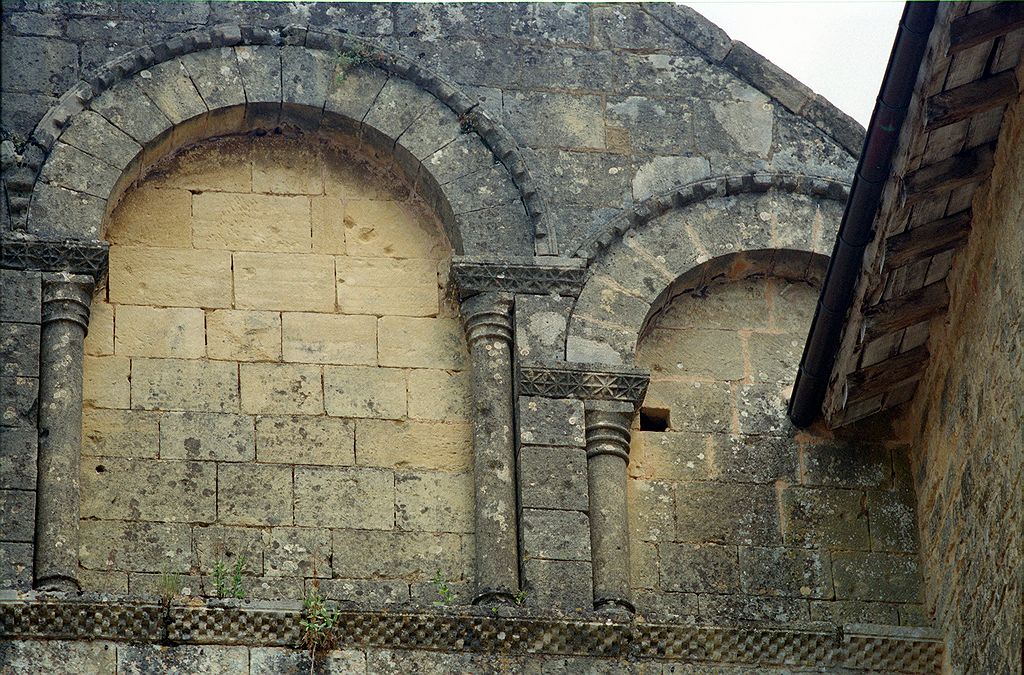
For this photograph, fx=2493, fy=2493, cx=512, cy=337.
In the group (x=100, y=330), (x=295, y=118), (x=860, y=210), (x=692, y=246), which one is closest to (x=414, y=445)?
(x=100, y=330)

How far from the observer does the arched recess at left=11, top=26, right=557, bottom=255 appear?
13500 millimetres

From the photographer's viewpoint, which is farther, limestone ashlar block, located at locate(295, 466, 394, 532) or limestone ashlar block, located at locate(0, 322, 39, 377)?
limestone ashlar block, located at locate(295, 466, 394, 532)

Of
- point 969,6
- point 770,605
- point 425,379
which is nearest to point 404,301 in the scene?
point 425,379

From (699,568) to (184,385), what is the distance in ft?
9.44

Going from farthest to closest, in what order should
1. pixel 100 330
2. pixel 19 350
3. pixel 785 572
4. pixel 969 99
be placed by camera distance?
pixel 100 330
pixel 785 572
pixel 19 350
pixel 969 99

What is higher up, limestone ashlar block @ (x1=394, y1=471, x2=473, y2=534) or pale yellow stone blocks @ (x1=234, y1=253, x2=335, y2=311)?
pale yellow stone blocks @ (x1=234, y1=253, x2=335, y2=311)

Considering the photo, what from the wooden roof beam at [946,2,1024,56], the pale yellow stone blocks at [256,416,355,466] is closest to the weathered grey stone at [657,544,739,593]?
the pale yellow stone blocks at [256,416,355,466]

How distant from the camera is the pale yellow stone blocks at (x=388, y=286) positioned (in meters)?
13.6

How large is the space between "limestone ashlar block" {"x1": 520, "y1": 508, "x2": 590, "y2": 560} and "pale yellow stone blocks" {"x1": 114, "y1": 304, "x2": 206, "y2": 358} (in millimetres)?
2047

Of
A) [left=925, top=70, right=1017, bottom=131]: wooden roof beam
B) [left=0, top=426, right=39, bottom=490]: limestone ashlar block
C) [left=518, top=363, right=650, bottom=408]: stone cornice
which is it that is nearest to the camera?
[left=925, top=70, right=1017, bottom=131]: wooden roof beam

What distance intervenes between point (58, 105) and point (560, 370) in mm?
3100

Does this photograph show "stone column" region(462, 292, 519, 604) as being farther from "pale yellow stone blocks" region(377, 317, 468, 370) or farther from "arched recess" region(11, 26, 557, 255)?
"arched recess" region(11, 26, 557, 255)

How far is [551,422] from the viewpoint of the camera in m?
13.0

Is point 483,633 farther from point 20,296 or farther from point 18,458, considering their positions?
point 20,296
